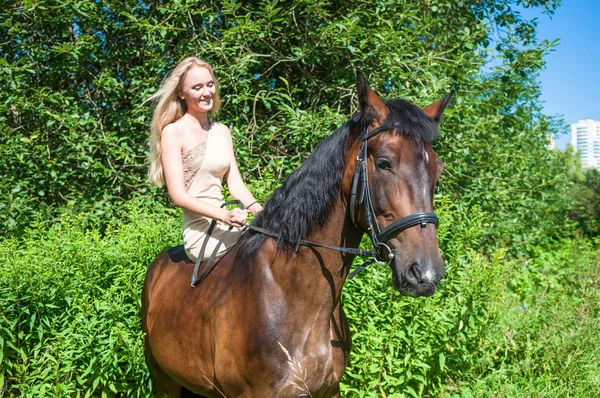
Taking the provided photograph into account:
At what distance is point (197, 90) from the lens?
10.3 feet

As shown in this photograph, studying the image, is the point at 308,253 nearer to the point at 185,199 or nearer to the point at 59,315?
the point at 185,199

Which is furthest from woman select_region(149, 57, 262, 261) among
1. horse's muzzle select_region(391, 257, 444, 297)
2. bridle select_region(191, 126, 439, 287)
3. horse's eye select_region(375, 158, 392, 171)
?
horse's muzzle select_region(391, 257, 444, 297)

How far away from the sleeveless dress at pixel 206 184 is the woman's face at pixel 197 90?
155 millimetres

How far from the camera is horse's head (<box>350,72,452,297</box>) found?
204cm

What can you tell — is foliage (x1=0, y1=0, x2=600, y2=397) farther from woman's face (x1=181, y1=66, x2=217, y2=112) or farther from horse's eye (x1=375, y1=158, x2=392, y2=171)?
horse's eye (x1=375, y1=158, x2=392, y2=171)

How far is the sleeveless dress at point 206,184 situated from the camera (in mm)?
3049

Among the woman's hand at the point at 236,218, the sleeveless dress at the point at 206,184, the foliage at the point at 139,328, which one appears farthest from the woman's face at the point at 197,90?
the foliage at the point at 139,328

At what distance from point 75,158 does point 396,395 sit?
431cm

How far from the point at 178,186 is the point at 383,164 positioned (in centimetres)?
121

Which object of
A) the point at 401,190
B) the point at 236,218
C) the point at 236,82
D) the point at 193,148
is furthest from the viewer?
the point at 236,82

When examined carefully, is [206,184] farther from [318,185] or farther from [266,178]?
[266,178]

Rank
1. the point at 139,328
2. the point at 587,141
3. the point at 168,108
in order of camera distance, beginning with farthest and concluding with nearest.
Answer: the point at 587,141
the point at 139,328
the point at 168,108

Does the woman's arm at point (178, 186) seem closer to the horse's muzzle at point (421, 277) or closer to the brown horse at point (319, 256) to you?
the brown horse at point (319, 256)

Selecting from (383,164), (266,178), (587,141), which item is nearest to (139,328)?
(266,178)
